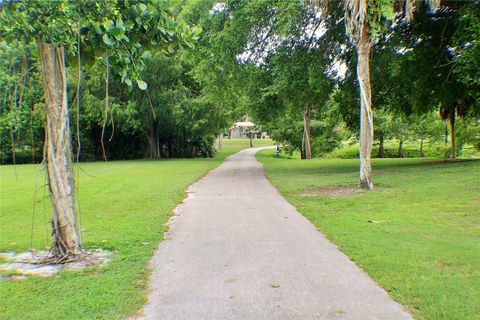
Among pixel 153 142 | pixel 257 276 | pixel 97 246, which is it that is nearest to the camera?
pixel 257 276

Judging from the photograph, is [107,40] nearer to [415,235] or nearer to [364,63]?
[415,235]

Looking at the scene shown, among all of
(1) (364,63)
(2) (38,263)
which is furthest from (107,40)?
(1) (364,63)

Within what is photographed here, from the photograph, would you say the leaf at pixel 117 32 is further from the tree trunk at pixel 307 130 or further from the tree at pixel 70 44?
the tree trunk at pixel 307 130

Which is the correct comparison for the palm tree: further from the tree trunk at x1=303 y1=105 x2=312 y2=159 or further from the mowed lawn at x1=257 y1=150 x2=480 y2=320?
the tree trunk at x1=303 y1=105 x2=312 y2=159

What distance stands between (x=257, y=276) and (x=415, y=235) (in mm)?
3048

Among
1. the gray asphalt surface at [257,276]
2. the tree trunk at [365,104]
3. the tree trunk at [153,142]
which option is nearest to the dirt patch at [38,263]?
the gray asphalt surface at [257,276]

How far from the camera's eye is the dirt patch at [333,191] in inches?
426

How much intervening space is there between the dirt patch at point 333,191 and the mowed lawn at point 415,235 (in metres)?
0.03

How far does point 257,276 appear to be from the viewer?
438cm

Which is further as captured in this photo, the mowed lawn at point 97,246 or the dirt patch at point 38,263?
the dirt patch at point 38,263

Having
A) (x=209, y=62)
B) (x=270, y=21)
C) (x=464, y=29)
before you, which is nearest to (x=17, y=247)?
(x=209, y=62)

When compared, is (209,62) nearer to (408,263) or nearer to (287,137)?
(408,263)

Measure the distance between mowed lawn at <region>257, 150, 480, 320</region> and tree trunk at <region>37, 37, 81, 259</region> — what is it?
3.90 meters

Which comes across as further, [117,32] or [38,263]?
[38,263]
